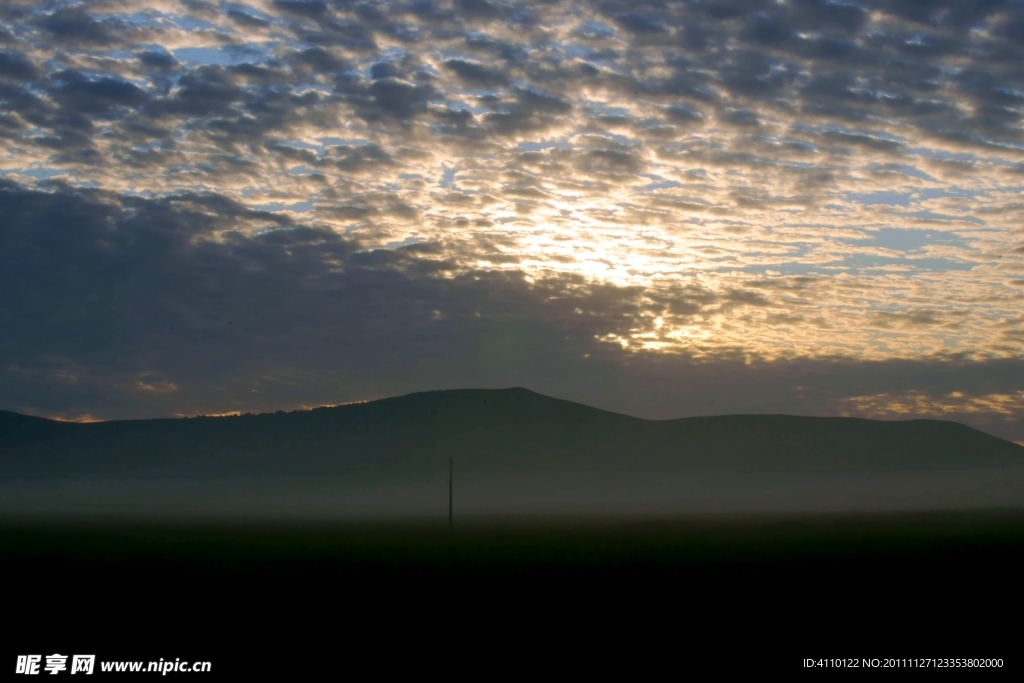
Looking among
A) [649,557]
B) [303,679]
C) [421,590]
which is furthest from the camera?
[649,557]

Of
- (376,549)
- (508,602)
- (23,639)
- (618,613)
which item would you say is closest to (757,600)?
(618,613)

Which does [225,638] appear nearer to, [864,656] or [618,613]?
[618,613]

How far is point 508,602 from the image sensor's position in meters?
27.1

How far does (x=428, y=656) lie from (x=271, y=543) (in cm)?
3820

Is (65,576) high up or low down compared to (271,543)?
down

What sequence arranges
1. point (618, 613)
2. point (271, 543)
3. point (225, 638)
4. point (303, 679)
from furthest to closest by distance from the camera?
point (271, 543), point (618, 613), point (225, 638), point (303, 679)

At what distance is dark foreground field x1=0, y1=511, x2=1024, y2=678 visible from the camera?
787 inches

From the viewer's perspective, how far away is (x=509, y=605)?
26500mm

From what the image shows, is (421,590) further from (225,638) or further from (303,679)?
(303,679)

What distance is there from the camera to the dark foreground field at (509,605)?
2000 centimetres

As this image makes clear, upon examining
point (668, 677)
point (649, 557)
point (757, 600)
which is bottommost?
point (668, 677)

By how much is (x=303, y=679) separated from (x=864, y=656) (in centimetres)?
1060

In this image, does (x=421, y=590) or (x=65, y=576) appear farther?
(x=65, y=576)

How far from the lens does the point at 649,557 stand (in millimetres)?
42938
